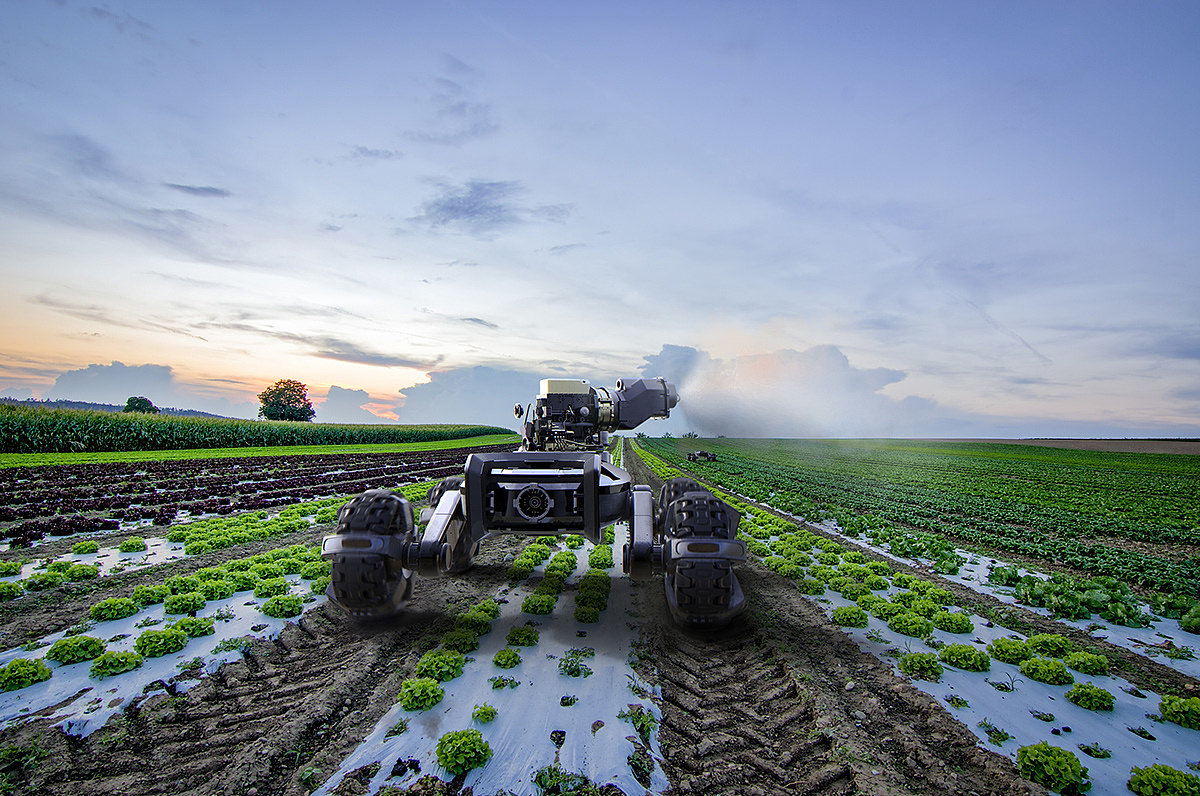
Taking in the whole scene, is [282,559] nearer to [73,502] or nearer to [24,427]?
[73,502]

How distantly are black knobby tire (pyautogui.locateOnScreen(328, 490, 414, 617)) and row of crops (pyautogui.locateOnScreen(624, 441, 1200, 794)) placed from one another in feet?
18.6

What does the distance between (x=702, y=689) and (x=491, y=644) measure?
2434 millimetres

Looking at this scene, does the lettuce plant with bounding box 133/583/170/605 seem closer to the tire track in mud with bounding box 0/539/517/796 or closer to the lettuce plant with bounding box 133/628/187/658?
the lettuce plant with bounding box 133/628/187/658

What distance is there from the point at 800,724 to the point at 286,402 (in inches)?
4331

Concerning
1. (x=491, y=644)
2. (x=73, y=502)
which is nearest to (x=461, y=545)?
(x=491, y=644)

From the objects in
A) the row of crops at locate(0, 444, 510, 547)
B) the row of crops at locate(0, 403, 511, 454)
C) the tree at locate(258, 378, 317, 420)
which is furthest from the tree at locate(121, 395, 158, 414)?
the row of crops at locate(0, 444, 510, 547)

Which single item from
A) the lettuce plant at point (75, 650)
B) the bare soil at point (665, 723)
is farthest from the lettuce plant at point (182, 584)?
the lettuce plant at point (75, 650)

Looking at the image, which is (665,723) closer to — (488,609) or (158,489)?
(488,609)

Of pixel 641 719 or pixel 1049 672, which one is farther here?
pixel 1049 672

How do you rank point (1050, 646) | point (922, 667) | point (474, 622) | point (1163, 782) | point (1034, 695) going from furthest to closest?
1. point (474, 622)
2. point (1050, 646)
3. point (922, 667)
4. point (1034, 695)
5. point (1163, 782)

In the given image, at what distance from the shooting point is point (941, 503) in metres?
19.6

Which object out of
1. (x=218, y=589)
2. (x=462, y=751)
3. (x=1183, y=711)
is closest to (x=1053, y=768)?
(x=1183, y=711)

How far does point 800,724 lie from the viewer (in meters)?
4.41

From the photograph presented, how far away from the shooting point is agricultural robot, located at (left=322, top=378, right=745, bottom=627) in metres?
5.58
